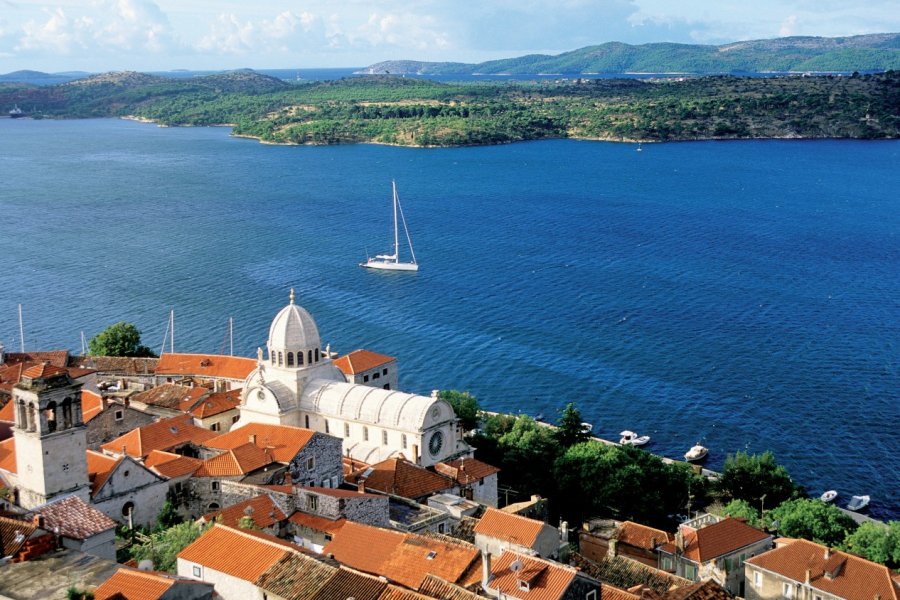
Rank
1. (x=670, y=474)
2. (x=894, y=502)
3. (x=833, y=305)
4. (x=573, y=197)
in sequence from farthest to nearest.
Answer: (x=573, y=197)
(x=833, y=305)
(x=894, y=502)
(x=670, y=474)

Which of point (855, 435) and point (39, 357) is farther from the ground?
point (39, 357)

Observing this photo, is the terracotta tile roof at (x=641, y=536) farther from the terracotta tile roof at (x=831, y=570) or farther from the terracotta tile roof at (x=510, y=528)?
the terracotta tile roof at (x=510, y=528)

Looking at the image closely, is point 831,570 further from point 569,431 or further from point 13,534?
point 13,534

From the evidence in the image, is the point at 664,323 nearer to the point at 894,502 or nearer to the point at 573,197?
the point at 894,502

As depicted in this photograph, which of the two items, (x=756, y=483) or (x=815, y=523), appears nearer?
(x=815, y=523)

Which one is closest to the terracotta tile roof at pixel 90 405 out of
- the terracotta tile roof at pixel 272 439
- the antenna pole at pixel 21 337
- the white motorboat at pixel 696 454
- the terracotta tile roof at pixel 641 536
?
the terracotta tile roof at pixel 272 439

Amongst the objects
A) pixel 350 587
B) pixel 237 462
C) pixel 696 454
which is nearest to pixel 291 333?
pixel 237 462

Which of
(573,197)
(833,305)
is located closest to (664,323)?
(833,305)
